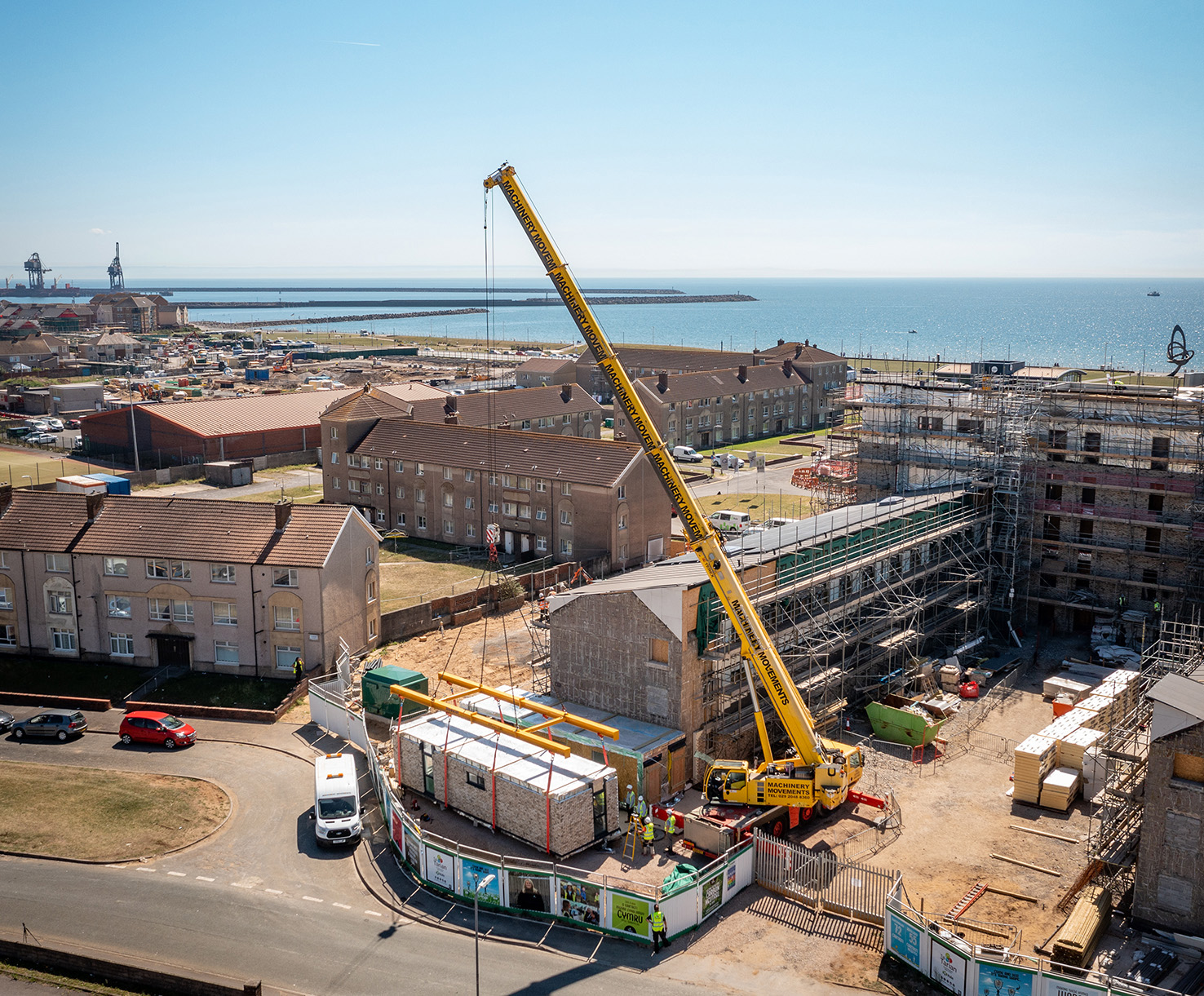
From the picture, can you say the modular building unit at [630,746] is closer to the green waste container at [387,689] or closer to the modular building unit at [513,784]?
the modular building unit at [513,784]

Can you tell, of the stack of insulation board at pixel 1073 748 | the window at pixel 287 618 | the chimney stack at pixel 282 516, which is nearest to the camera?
the stack of insulation board at pixel 1073 748

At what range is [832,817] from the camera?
32969mm

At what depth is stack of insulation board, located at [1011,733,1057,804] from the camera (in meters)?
34.0

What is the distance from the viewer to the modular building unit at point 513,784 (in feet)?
96.4

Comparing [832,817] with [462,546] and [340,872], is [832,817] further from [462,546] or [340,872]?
[462,546]

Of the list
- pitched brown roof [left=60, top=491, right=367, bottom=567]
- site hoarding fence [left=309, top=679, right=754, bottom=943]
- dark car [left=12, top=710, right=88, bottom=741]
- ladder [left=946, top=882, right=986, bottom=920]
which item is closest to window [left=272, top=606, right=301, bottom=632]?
pitched brown roof [left=60, top=491, right=367, bottom=567]

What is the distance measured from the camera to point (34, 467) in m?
86.3

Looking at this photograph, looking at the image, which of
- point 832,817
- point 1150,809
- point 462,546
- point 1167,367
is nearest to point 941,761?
point 832,817

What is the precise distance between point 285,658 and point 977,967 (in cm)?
3069

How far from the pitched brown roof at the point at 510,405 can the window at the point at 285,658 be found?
122ft

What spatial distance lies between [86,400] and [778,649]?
104 m

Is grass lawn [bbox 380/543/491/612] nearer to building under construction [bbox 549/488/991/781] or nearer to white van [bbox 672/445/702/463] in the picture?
building under construction [bbox 549/488/991/781]

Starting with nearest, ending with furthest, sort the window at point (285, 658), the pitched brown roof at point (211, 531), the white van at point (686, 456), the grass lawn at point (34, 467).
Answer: the pitched brown roof at point (211, 531)
the window at point (285, 658)
the grass lawn at point (34, 467)
the white van at point (686, 456)

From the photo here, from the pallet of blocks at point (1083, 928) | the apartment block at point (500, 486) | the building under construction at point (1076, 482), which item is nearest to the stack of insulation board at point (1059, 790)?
the pallet of blocks at point (1083, 928)
